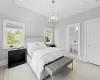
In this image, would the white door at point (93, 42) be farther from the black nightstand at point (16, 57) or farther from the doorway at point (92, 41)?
the black nightstand at point (16, 57)

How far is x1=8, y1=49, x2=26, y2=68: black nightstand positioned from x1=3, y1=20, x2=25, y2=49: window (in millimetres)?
445

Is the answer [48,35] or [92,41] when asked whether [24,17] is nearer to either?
[48,35]

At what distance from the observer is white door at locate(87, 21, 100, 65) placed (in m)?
2.94

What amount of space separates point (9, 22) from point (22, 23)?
63 cm

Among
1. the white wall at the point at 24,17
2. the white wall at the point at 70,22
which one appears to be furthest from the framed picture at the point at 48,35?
the white wall at the point at 70,22

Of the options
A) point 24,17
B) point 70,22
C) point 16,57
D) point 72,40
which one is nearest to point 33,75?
point 16,57

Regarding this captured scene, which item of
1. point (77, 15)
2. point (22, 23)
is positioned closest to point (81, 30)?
point (77, 15)

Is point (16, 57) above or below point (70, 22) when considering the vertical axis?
below

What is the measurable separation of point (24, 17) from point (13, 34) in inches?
46.3

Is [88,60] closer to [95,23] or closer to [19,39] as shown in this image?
[95,23]

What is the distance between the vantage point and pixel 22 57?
3223 millimetres

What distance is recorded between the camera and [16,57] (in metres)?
3.01

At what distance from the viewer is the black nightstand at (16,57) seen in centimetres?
274

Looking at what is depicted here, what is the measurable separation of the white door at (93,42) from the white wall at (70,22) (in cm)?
34
